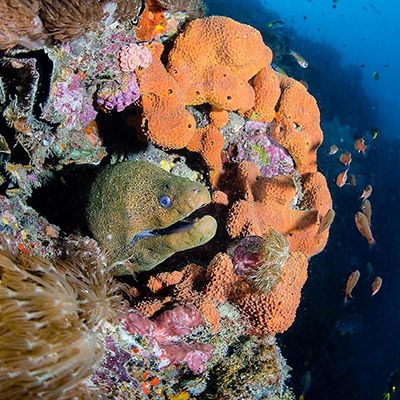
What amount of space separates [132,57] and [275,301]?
2791 mm

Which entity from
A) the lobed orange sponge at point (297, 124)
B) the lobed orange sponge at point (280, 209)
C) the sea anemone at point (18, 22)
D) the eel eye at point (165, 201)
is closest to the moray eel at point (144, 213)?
the eel eye at point (165, 201)

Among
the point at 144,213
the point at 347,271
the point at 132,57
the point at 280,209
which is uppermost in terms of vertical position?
the point at 132,57

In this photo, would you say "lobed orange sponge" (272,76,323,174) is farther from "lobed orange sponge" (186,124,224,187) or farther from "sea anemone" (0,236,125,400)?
"sea anemone" (0,236,125,400)

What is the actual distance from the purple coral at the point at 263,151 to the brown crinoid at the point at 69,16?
2.39 meters

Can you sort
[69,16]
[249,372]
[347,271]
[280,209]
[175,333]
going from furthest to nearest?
[347,271]
[280,209]
[249,372]
[175,333]
[69,16]

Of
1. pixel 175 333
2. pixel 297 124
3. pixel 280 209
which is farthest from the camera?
pixel 297 124

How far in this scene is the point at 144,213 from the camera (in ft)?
10.7

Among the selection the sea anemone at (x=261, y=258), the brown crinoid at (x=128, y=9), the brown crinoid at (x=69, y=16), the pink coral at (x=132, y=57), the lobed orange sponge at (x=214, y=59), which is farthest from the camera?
the lobed orange sponge at (x=214, y=59)

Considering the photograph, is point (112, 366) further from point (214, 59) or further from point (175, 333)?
point (214, 59)

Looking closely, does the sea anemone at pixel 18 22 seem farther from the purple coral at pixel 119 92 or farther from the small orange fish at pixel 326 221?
the small orange fish at pixel 326 221

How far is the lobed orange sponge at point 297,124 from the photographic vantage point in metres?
5.05

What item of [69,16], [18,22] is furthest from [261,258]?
[18,22]

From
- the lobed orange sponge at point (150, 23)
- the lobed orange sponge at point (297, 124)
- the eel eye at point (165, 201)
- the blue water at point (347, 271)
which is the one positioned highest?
the lobed orange sponge at point (150, 23)

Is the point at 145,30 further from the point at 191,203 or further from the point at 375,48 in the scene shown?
the point at 375,48
